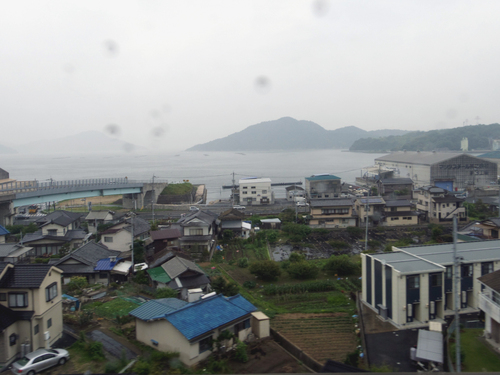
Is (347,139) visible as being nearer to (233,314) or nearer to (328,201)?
(328,201)

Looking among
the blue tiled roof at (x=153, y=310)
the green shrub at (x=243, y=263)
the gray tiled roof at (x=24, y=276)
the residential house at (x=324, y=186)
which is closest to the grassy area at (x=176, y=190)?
the residential house at (x=324, y=186)

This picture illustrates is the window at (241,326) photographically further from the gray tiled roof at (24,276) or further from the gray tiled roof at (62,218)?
the gray tiled roof at (62,218)

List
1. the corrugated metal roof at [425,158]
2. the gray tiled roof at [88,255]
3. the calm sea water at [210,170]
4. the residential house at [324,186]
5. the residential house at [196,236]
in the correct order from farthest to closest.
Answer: the calm sea water at [210,170], the corrugated metal roof at [425,158], the residential house at [324,186], the residential house at [196,236], the gray tiled roof at [88,255]

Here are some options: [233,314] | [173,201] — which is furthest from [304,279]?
[173,201]

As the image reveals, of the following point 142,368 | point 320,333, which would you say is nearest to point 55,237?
point 142,368

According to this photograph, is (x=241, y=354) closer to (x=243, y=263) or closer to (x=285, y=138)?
(x=243, y=263)

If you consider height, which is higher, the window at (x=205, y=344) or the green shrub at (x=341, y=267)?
the window at (x=205, y=344)
